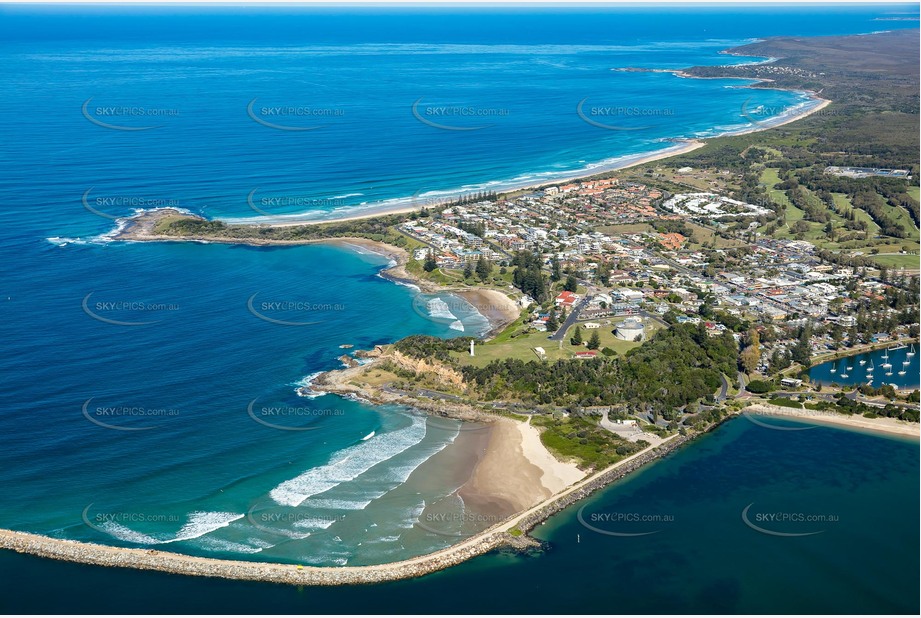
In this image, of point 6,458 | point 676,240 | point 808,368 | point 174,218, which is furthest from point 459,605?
point 174,218

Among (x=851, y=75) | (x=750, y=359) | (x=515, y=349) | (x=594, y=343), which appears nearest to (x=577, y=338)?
(x=594, y=343)

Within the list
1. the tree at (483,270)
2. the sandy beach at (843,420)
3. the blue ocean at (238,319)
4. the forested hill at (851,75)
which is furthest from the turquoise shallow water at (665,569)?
the forested hill at (851,75)

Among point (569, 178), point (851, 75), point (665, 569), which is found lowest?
point (665, 569)

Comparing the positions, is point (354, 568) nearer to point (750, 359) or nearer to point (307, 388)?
point (307, 388)

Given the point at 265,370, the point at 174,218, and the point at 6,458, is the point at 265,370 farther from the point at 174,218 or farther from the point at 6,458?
the point at 174,218

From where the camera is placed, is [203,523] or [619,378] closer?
[203,523]

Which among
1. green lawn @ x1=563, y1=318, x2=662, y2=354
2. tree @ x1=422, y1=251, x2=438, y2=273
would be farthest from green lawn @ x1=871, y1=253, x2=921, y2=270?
tree @ x1=422, y1=251, x2=438, y2=273

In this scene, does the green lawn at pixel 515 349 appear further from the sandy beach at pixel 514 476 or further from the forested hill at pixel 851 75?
the forested hill at pixel 851 75
